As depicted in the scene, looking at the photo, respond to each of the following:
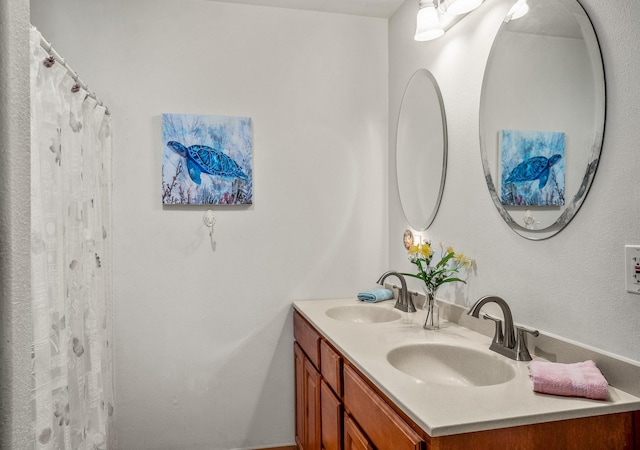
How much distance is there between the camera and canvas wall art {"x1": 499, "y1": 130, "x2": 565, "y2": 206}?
1.47m

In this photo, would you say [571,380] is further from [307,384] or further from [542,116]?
[307,384]

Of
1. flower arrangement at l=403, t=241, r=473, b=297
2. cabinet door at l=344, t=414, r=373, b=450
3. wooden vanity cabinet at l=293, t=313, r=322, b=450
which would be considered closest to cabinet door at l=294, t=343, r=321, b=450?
wooden vanity cabinet at l=293, t=313, r=322, b=450

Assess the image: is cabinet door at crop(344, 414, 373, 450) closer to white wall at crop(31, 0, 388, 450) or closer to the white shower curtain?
the white shower curtain

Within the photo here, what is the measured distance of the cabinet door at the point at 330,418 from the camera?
1.77 meters

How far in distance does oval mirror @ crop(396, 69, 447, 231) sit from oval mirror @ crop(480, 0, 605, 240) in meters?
0.39

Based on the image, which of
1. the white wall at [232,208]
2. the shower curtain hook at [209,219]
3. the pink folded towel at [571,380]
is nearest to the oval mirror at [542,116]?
the pink folded towel at [571,380]

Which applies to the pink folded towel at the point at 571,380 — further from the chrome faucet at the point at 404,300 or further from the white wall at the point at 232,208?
the white wall at the point at 232,208

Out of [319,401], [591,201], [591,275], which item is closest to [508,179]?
[591,201]

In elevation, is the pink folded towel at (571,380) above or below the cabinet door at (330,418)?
above

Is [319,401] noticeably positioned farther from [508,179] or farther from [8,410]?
[8,410]

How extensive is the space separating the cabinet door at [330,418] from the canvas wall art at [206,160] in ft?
3.93

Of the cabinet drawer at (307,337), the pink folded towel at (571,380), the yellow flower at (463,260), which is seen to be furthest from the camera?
the cabinet drawer at (307,337)

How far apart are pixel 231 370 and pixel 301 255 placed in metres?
0.80

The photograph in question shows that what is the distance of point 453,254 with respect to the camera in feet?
6.54
